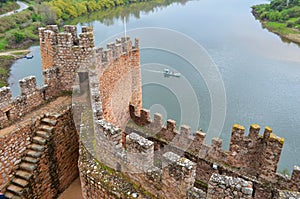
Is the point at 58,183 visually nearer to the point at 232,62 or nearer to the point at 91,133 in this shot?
the point at 91,133

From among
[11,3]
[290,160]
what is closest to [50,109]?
[290,160]

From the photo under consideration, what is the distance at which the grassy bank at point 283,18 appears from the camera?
40.2 meters

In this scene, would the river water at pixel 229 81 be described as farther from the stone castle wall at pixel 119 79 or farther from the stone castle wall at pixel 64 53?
the stone castle wall at pixel 64 53

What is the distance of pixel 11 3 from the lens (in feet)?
173

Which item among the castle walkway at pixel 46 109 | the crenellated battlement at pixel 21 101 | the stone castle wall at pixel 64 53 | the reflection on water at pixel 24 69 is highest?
the stone castle wall at pixel 64 53

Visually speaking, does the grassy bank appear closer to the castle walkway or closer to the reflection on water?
the reflection on water

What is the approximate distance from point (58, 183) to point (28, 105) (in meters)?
2.20

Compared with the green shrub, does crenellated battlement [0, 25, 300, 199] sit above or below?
above

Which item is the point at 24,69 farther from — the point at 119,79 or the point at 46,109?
the point at 46,109

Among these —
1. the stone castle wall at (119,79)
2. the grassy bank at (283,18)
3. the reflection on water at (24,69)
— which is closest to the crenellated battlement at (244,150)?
the stone castle wall at (119,79)

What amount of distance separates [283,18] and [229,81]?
27.3 metres

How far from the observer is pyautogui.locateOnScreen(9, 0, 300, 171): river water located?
20000 millimetres

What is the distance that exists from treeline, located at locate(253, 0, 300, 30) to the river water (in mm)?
6543

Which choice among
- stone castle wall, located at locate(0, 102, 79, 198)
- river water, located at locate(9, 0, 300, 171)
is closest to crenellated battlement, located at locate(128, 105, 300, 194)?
stone castle wall, located at locate(0, 102, 79, 198)
